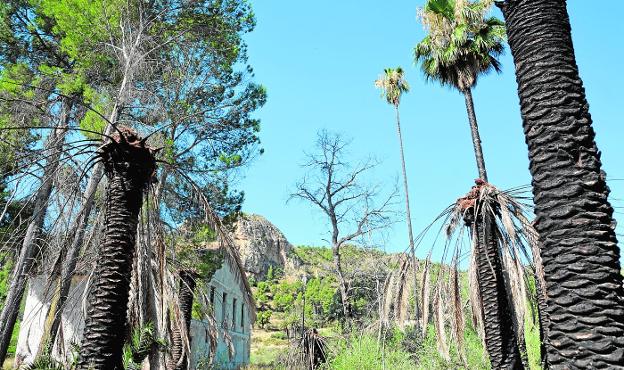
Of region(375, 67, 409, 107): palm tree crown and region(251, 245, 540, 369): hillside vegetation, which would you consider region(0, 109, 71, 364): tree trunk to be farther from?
region(375, 67, 409, 107): palm tree crown

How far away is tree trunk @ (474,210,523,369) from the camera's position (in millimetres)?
8297

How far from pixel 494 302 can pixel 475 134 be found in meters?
7.63

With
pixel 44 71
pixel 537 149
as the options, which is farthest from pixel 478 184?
pixel 44 71

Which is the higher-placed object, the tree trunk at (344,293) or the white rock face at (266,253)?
the white rock face at (266,253)

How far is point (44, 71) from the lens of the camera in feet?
51.0

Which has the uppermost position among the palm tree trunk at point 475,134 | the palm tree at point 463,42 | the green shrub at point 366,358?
the palm tree at point 463,42

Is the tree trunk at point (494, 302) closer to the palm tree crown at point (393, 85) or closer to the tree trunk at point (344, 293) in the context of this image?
the tree trunk at point (344, 293)

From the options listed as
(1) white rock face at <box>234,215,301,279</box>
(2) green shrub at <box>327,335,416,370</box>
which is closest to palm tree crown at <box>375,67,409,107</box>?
(2) green shrub at <box>327,335,416,370</box>

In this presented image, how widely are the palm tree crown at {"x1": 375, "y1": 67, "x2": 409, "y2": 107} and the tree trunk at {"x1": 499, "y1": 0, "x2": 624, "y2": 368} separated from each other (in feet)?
79.6

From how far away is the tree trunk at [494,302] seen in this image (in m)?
8.30

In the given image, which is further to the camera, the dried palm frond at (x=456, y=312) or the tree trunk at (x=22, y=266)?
the tree trunk at (x=22, y=266)

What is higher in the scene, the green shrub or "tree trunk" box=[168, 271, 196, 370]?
"tree trunk" box=[168, 271, 196, 370]

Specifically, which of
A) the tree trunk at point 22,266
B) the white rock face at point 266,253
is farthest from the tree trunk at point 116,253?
the white rock face at point 266,253

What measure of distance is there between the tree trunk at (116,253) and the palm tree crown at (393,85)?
2345cm
